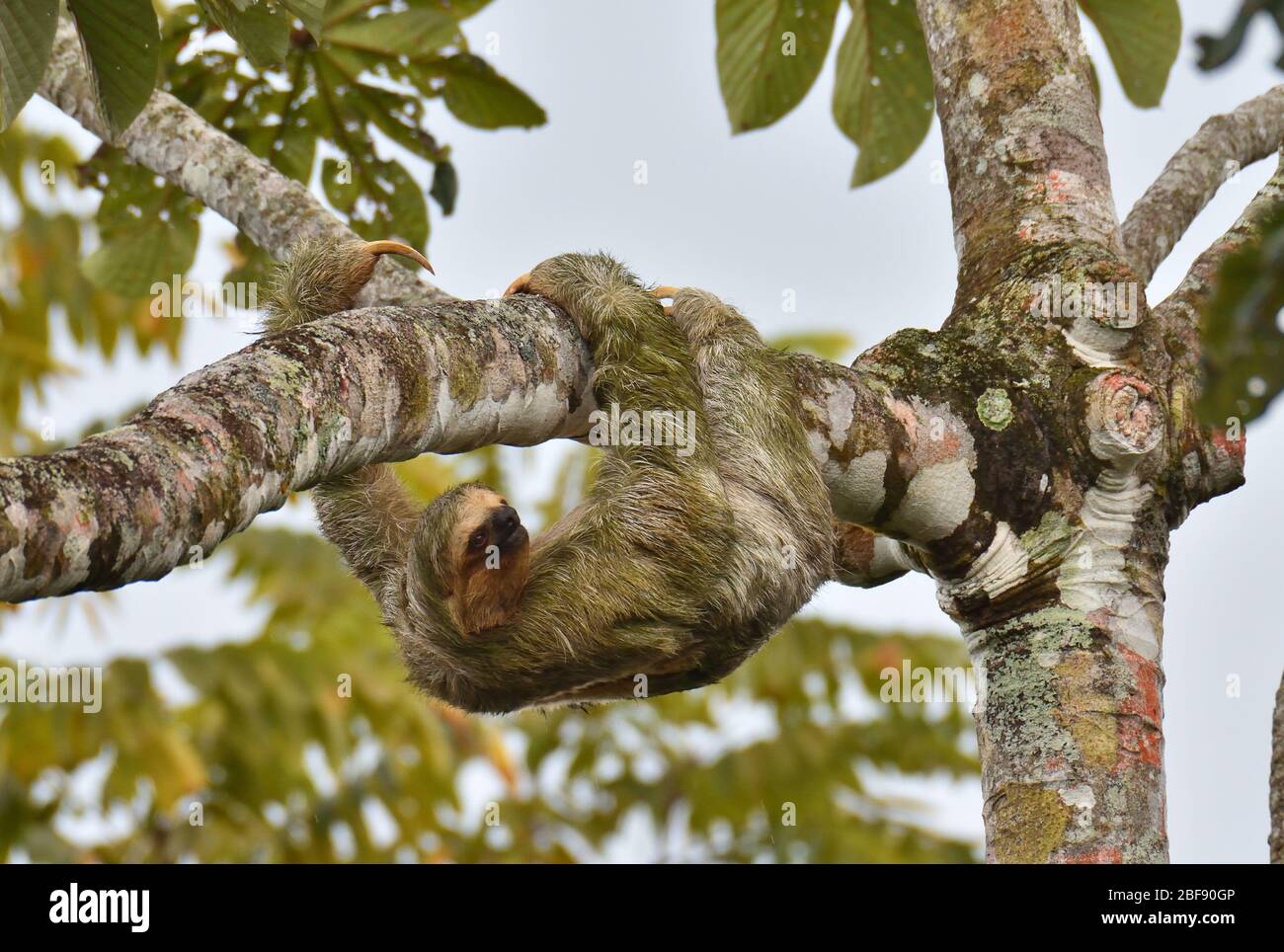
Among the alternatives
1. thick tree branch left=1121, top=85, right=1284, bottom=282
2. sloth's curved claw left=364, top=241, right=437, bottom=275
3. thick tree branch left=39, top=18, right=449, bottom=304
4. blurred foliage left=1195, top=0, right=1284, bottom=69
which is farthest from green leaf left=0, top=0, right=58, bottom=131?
thick tree branch left=1121, top=85, right=1284, bottom=282

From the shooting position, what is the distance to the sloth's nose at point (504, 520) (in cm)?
429

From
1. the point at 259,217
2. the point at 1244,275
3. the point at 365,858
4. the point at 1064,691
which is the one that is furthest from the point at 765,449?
the point at 365,858

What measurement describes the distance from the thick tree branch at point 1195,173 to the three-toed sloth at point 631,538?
150 centimetres

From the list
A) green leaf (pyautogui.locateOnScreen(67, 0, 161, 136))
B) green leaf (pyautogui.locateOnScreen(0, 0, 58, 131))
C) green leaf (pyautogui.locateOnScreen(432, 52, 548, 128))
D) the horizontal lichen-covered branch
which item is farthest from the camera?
green leaf (pyautogui.locateOnScreen(432, 52, 548, 128))

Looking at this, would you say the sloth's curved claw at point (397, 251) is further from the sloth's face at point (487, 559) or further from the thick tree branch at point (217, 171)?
the sloth's face at point (487, 559)

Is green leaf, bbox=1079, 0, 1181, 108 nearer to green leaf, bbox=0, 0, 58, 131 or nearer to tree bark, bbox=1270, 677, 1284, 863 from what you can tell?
tree bark, bbox=1270, 677, 1284, 863

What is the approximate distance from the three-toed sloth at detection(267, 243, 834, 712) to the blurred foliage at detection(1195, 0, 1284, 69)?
8.06ft

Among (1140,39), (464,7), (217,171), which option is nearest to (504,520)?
(217,171)

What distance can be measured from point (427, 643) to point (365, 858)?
10581 mm

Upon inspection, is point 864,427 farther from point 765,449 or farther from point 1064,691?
point 1064,691

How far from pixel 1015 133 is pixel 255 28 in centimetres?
233

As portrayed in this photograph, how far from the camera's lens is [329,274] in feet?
14.7

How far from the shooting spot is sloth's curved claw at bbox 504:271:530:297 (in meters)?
4.29

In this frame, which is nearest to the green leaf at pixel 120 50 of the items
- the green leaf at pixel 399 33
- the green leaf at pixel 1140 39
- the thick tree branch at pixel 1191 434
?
the green leaf at pixel 399 33
